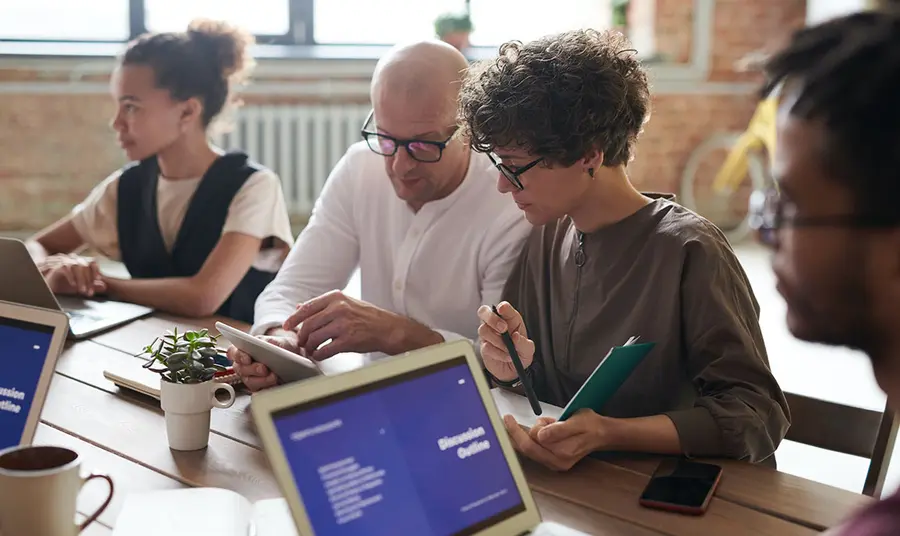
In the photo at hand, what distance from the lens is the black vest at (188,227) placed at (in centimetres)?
246

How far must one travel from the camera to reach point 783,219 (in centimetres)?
87

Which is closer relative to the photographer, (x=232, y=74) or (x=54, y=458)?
(x=54, y=458)

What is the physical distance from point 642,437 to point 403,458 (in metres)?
0.43

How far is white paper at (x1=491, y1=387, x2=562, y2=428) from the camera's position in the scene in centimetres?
147

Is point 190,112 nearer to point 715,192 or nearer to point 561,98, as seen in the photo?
point 561,98

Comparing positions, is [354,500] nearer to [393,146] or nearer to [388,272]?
[393,146]

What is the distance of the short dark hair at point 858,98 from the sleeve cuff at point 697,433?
586 mm

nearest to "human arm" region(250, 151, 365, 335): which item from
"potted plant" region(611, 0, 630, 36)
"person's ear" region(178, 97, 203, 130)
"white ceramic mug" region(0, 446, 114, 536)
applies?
"person's ear" region(178, 97, 203, 130)

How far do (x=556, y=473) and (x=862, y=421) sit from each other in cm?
55

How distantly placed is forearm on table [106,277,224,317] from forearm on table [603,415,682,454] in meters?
1.16

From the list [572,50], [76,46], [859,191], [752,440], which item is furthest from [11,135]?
[859,191]

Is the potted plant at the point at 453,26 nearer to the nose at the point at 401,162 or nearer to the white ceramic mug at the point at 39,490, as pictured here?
the nose at the point at 401,162

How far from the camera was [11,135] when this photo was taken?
17.1 feet

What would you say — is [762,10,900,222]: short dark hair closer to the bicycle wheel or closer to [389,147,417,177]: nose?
[389,147,417,177]: nose
